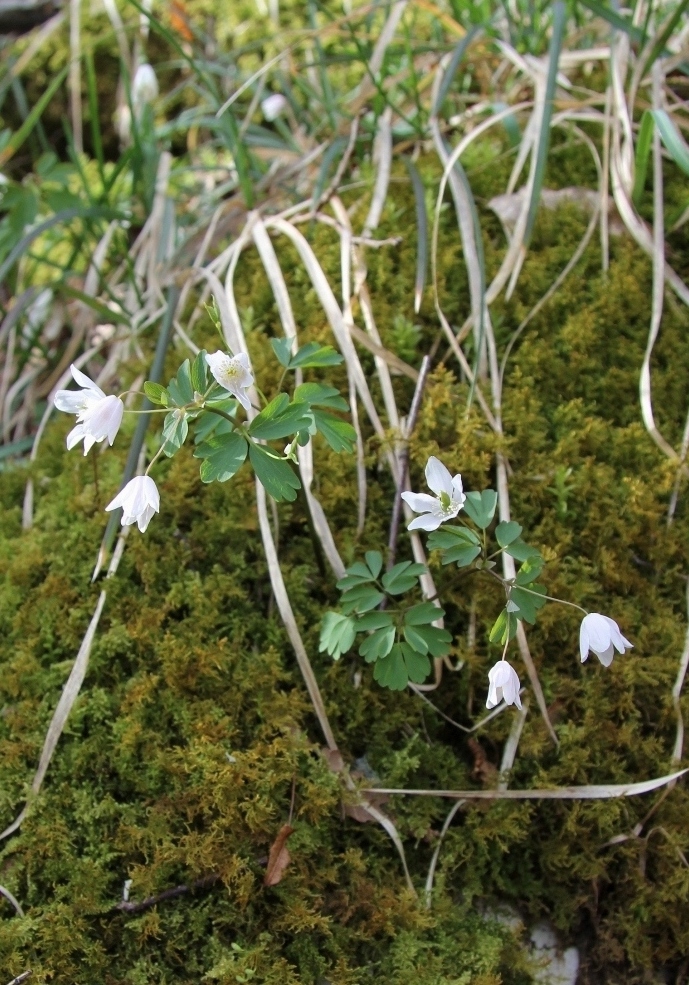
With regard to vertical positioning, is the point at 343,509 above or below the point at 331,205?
below

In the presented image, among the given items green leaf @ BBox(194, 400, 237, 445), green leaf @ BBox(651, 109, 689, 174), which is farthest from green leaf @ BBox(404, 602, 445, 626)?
green leaf @ BBox(651, 109, 689, 174)

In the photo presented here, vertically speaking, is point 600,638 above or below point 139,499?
below

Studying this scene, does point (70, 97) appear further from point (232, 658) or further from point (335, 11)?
point (232, 658)

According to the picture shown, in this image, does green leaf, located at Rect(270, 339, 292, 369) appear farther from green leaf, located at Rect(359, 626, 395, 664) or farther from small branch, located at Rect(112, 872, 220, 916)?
small branch, located at Rect(112, 872, 220, 916)

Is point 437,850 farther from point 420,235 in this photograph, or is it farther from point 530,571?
point 420,235

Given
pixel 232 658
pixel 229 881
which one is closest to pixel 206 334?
pixel 232 658

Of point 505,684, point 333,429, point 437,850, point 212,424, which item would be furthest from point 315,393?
point 437,850

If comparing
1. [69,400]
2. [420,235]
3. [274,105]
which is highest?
[274,105]
